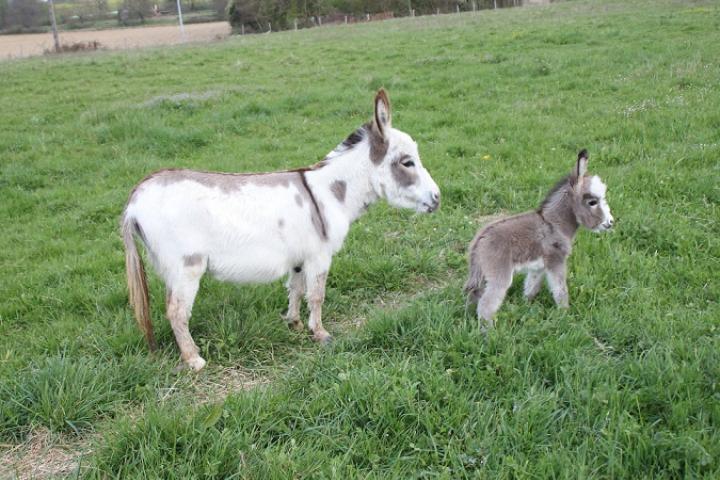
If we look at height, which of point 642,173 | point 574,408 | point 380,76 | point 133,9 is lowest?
point 574,408

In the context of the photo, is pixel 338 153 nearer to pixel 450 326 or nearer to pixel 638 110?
pixel 450 326

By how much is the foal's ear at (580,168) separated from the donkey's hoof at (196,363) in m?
3.48

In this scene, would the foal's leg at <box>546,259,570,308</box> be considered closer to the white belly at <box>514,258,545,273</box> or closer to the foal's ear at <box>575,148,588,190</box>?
the white belly at <box>514,258,545,273</box>

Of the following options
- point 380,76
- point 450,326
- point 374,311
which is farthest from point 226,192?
point 380,76

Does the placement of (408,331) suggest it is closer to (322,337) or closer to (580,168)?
(322,337)

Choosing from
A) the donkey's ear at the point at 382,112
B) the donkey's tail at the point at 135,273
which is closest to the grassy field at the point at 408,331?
the donkey's tail at the point at 135,273

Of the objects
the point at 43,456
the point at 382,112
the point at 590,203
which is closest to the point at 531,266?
the point at 590,203

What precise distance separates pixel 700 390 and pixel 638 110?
26.7ft

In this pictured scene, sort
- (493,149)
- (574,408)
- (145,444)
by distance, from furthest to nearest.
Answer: (493,149), (574,408), (145,444)

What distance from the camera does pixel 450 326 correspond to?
423cm

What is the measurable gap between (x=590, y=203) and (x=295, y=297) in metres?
2.75

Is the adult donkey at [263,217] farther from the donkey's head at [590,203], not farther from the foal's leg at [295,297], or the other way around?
the donkey's head at [590,203]

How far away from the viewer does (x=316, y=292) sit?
4605 mm

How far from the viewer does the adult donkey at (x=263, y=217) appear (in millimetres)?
4043
